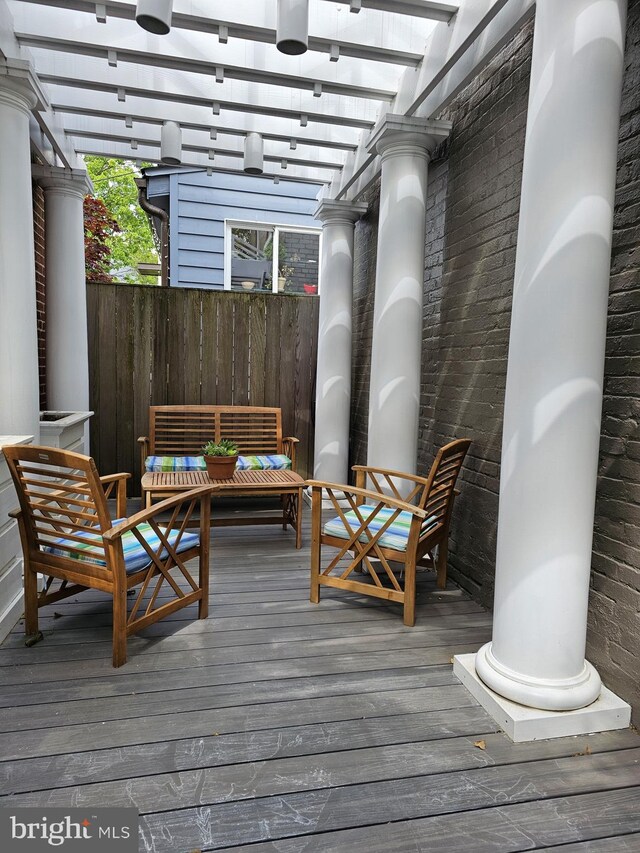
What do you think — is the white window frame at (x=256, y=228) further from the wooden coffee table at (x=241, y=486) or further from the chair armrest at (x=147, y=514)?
the chair armrest at (x=147, y=514)

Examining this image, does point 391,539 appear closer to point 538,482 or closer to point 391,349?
point 538,482

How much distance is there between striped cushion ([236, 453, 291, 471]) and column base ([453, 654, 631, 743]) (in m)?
2.87

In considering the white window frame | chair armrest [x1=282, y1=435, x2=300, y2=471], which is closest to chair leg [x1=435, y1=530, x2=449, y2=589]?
chair armrest [x1=282, y1=435, x2=300, y2=471]

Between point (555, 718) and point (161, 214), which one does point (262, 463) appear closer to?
point (555, 718)

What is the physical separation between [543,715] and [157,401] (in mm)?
4428

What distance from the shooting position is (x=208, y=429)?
5.24 metres

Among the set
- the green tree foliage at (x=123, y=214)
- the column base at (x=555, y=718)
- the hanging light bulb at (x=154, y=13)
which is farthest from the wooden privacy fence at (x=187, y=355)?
the green tree foliage at (x=123, y=214)

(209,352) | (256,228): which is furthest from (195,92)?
(256,228)

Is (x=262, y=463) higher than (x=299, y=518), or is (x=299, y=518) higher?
(x=262, y=463)

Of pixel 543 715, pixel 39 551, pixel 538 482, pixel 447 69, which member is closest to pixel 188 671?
pixel 39 551

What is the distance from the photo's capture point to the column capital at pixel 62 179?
4.32 metres

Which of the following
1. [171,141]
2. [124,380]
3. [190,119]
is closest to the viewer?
[171,141]

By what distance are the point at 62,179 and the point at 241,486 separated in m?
2.92

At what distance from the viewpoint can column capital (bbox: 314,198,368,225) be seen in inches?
199
